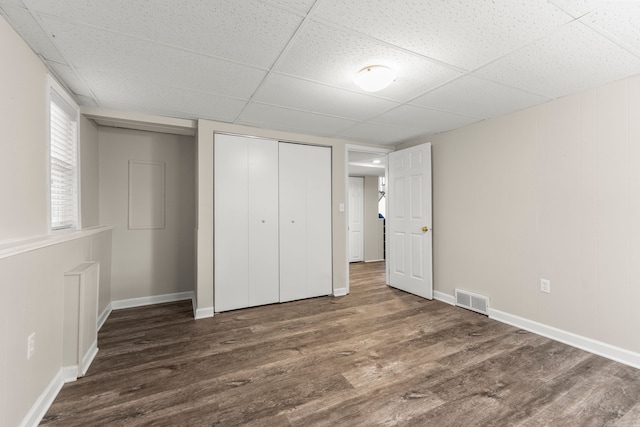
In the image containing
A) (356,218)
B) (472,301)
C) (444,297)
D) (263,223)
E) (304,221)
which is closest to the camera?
(472,301)

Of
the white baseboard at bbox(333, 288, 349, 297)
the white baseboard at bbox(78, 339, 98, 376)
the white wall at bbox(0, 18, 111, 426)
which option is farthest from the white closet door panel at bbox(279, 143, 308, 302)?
the white wall at bbox(0, 18, 111, 426)

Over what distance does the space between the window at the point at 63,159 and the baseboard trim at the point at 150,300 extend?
1.39 metres

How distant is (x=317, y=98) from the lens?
256cm

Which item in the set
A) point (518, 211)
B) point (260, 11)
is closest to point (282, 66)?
point (260, 11)

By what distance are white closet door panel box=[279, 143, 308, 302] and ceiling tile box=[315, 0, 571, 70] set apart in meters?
2.21

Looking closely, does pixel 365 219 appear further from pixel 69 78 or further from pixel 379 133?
pixel 69 78

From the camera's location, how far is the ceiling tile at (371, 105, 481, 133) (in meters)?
2.89

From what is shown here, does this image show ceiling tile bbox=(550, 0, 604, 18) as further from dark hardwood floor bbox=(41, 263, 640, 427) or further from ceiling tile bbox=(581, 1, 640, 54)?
dark hardwood floor bbox=(41, 263, 640, 427)

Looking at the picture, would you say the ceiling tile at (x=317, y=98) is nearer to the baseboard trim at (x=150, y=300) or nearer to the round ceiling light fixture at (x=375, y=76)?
the round ceiling light fixture at (x=375, y=76)

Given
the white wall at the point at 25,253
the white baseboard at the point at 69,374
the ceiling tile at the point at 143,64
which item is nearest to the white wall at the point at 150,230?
the ceiling tile at the point at 143,64

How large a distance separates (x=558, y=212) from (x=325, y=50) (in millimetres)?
2555

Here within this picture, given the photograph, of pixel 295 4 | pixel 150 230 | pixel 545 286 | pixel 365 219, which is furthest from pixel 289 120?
pixel 365 219

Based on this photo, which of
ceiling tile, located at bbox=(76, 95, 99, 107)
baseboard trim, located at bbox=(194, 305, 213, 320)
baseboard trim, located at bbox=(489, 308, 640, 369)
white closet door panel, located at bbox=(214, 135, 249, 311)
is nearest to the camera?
baseboard trim, located at bbox=(489, 308, 640, 369)

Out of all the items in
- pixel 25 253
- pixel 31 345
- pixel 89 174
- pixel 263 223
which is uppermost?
pixel 89 174
